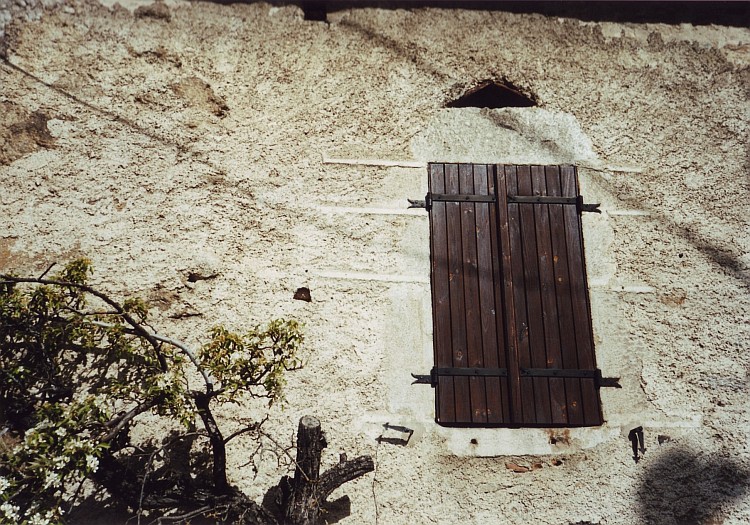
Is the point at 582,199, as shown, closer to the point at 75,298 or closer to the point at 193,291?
the point at 193,291

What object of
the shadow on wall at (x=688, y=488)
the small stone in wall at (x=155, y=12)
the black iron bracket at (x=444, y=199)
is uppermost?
the small stone in wall at (x=155, y=12)

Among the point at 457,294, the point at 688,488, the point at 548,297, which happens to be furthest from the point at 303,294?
the point at 688,488

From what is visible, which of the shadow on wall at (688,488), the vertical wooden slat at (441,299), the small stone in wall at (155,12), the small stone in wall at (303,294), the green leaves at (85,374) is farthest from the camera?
the small stone in wall at (155,12)

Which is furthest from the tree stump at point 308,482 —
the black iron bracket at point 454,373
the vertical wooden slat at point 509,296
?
the vertical wooden slat at point 509,296

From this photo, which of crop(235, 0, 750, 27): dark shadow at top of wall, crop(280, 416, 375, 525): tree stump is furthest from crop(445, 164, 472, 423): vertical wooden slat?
crop(235, 0, 750, 27): dark shadow at top of wall

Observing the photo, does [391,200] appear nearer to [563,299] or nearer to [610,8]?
[563,299]

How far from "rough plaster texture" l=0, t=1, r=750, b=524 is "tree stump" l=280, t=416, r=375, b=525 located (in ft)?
0.72

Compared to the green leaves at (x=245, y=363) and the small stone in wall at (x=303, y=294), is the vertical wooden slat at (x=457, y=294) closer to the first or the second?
the small stone in wall at (x=303, y=294)

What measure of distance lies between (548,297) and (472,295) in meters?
0.43

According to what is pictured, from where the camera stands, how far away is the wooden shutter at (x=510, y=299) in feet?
10.1

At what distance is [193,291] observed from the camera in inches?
123

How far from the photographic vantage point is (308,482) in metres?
2.62

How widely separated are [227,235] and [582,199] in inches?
82.9

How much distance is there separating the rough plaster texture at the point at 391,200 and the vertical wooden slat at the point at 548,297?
0.11 meters
